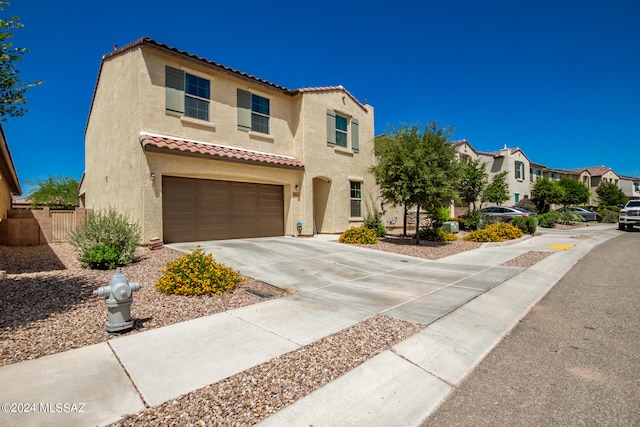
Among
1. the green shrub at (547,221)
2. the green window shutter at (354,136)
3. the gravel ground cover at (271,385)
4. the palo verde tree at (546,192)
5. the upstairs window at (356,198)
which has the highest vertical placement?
the green window shutter at (354,136)

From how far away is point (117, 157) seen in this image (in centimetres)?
1230

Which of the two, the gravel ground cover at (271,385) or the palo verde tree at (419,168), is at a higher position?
the palo verde tree at (419,168)

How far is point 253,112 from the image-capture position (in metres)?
14.1

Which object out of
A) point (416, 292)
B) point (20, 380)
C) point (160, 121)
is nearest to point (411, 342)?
point (416, 292)

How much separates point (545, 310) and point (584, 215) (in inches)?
1458

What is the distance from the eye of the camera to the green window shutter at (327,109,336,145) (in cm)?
1612

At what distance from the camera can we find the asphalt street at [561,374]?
2.82 metres

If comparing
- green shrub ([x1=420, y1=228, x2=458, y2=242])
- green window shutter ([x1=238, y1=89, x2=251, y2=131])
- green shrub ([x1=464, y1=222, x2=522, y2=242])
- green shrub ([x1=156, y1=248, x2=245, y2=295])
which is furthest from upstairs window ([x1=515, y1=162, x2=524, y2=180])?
green shrub ([x1=156, y1=248, x2=245, y2=295])

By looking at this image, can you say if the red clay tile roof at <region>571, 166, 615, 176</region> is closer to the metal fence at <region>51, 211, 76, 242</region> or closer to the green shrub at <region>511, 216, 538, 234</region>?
the green shrub at <region>511, 216, 538, 234</region>

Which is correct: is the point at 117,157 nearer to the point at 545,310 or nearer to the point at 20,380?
the point at 20,380

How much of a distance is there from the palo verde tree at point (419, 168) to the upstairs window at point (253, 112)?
554 centimetres

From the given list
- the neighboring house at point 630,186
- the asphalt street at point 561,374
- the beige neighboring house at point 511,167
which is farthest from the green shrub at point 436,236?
the neighboring house at point 630,186

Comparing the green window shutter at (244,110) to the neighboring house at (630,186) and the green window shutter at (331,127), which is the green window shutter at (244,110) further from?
the neighboring house at (630,186)

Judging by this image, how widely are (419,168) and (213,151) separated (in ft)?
26.1
